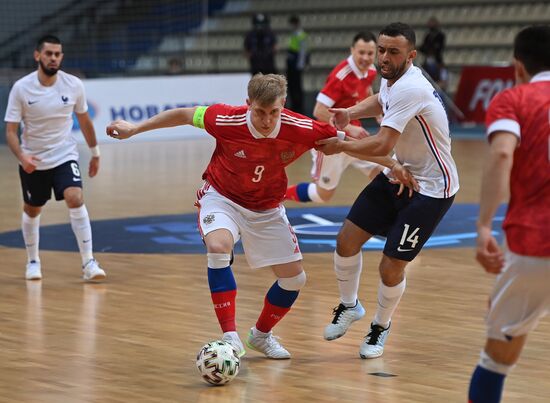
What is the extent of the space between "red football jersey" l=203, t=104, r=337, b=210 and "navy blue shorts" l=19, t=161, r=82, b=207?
106 inches

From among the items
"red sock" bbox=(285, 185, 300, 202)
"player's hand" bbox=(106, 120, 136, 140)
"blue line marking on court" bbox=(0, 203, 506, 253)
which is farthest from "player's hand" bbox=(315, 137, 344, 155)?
"red sock" bbox=(285, 185, 300, 202)

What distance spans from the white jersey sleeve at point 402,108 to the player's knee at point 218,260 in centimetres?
107

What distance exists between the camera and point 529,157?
391 centimetres

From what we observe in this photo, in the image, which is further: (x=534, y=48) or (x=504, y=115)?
(x=534, y=48)

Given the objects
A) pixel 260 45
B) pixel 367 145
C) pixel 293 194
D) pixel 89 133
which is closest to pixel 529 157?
pixel 367 145

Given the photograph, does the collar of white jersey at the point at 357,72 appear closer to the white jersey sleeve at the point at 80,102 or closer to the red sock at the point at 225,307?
the white jersey sleeve at the point at 80,102

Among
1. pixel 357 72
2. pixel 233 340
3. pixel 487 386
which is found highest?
pixel 357 72

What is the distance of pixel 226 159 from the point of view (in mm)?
5816

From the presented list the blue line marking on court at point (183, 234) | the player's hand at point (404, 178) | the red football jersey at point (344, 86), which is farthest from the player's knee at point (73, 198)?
the player's hand at point (404, 178)

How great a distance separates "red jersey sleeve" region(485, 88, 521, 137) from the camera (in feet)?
12.5

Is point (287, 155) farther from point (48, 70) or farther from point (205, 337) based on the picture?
point (48, 70)

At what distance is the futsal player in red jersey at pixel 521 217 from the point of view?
3832 millimetres

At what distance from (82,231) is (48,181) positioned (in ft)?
1.54

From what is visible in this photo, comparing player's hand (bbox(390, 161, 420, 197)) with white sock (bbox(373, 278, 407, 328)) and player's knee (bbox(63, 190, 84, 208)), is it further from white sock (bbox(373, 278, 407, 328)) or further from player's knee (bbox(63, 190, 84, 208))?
player's knee (bbox(63, 190, 84, 208))
